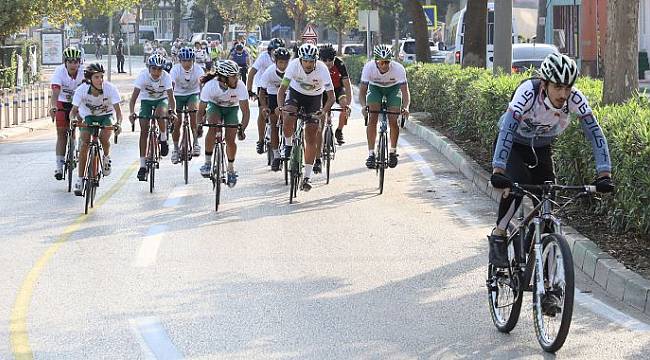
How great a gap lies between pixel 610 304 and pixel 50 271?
15.1 ft

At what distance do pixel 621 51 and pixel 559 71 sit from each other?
711cm

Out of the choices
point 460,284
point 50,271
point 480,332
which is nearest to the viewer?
point 480,332

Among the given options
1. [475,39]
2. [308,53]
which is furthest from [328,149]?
[475,39]

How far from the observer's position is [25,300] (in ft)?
30.2

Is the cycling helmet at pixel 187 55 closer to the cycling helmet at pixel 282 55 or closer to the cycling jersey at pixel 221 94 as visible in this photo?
the cycling helmet at pixel 282 55

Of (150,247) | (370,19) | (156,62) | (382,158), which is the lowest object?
(150,247)

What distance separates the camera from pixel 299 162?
14.7 metres

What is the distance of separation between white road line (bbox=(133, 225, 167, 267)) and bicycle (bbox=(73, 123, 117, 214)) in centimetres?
158

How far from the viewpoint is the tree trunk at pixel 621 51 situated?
13992 millimetres

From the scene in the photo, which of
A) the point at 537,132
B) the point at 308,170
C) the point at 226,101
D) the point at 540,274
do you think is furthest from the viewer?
the point at 308,170

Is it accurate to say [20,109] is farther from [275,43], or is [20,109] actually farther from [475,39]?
[275,43]

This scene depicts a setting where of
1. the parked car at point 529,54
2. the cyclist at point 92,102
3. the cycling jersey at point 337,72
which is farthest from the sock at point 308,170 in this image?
the parked car at point 529,54

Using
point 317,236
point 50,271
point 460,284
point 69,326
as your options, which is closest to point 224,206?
point 317,236

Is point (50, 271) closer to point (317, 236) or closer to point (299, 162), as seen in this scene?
point (317, 236)
